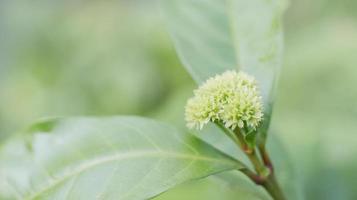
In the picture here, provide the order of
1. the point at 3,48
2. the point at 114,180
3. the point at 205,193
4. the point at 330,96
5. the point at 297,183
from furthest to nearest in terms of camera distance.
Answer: the point at 3,48
the point at 330,96
the point at 205,193
the point at 297,183
the point at 114,180

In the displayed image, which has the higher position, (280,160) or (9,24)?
(9,24)

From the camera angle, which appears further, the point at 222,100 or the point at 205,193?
the point at 205,193

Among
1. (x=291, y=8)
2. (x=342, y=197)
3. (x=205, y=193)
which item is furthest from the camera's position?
(x=291, y=8)

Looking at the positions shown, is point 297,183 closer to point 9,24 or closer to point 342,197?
point 342,197

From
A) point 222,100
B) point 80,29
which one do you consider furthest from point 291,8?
point 222,100

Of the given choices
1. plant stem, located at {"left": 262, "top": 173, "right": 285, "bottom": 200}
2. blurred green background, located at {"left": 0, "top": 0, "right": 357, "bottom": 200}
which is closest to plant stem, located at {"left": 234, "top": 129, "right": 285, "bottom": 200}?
plant stem, located at {"left": 262, "top": 173, "right": 285, "bottom": 200}

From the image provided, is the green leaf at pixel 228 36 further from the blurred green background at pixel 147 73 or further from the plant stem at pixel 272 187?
the blurred green background at pixel 147 73

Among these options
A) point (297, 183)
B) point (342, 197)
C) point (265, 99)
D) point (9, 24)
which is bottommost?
point (342, 197)
